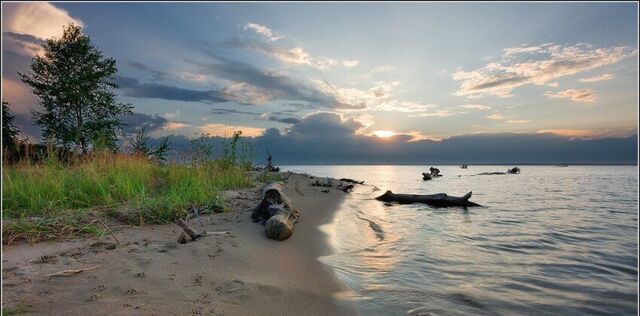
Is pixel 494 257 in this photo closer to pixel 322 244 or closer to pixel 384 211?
pixel 322 244

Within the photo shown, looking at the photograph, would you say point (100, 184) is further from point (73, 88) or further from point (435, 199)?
point (73, 88)

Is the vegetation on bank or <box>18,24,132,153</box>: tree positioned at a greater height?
<box>18,24,132,153</box>: tree

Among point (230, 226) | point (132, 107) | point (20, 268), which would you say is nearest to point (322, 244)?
point (230, 226)

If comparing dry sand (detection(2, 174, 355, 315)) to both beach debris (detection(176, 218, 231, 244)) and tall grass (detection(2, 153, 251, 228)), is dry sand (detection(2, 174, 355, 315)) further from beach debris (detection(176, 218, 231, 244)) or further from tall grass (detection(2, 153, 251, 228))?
tall grass (detection(2, 153, 251, 228))

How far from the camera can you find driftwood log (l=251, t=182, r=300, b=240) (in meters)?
6.00

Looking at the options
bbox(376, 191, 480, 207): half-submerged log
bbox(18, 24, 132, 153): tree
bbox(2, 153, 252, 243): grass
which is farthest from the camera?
bbox(18, 24, 132, 153): tree

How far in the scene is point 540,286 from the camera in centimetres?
446

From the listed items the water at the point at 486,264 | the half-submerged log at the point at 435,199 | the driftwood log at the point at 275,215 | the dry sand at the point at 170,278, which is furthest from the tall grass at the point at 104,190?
the half-submerged log at the point at 435,199

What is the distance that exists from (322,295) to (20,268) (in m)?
3.40

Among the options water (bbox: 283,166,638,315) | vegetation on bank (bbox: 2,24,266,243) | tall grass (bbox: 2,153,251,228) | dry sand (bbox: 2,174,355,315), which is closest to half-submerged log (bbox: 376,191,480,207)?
water (bbox: 283,166,638,315)

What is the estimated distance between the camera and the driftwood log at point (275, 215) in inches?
236

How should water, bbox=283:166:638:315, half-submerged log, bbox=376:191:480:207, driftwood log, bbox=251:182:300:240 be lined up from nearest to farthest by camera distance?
1. water, bbox=283:166:638:315
2. driftwood log, bbox=251:182:300:240
3. half-submerged log, bbox=376:191:480:207

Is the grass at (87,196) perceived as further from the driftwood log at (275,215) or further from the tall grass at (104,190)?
the driftwood log at (275,215)

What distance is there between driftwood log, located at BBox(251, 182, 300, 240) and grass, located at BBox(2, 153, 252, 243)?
4.12 ft
